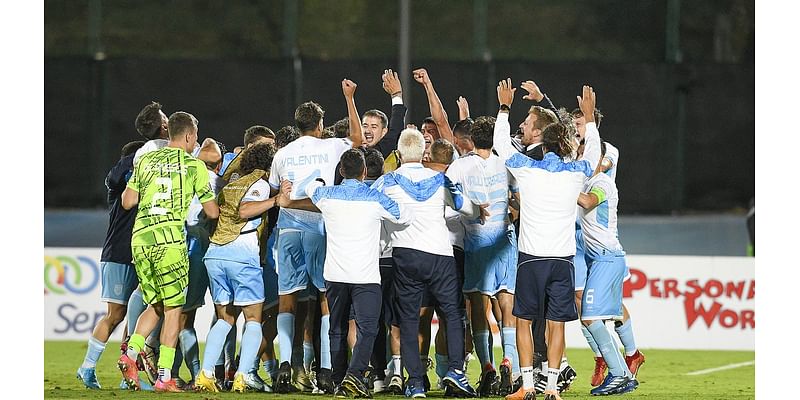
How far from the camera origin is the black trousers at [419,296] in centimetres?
835

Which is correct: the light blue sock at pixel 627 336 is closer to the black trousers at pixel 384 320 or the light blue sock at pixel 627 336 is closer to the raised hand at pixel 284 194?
the black trousers at pixel 384 320

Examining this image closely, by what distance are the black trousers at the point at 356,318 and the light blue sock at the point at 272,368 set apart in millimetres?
648

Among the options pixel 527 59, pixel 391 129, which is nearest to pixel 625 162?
pixel 527 59

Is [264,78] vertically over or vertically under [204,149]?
over

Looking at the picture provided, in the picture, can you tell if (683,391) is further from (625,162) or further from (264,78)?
(264,78)

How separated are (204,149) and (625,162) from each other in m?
9.65

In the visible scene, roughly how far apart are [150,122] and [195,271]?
3.74 feet

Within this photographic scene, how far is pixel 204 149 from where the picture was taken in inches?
360

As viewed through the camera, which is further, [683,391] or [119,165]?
[683,391]

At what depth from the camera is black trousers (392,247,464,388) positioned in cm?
835

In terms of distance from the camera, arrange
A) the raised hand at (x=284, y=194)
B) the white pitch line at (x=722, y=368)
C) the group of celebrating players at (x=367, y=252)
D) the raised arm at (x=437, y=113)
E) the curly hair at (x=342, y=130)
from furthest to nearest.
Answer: the white pitch line at (x=722, y=368)
the curly hair at (x=342, y=130)
the raised arm at (x=437, y=113)
the raised hand at (x=284, y=194)
the group of celebrating players at (x=367, y=252)

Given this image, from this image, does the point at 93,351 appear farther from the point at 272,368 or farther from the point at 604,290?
the point at 604,290

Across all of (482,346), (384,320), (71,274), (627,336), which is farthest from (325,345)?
(71,274)

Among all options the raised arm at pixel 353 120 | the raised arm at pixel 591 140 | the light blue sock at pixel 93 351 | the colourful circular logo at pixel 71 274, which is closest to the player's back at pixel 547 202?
the raised arm at pixel 591 140
